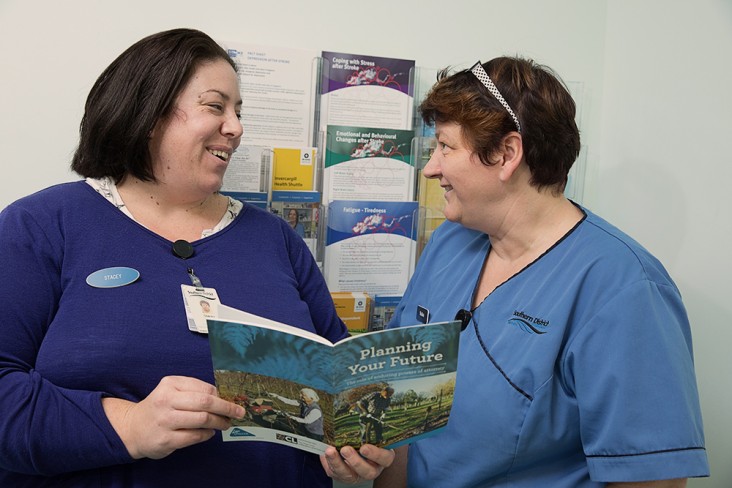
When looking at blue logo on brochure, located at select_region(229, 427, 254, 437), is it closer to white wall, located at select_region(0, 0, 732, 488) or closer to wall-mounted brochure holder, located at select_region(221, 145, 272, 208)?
wall-mounted brochure holder, located at select_region(221, 145, 272, 208)

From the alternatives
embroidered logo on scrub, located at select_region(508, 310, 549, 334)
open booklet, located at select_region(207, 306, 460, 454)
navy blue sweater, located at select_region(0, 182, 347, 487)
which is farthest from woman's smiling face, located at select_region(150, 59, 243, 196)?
embroidered logo on scrub, located at select_region(508, 310, 549, 334)

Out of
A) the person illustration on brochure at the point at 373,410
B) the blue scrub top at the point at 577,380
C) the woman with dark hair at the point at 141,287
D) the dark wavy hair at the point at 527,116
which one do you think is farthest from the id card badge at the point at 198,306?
the dark wavy hair at the point at 527,116

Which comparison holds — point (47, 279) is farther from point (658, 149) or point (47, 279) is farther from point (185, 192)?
point (658, 149)

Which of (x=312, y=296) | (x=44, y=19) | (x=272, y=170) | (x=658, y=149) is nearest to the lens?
(x=312, y=296)

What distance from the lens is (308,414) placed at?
98cm

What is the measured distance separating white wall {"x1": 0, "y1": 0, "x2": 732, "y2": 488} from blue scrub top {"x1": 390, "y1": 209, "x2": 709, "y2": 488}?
70cm

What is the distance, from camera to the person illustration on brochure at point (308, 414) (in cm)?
95

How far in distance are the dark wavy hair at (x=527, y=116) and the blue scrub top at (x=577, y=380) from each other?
0.16m

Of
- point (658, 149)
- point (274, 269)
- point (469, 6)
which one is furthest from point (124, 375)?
point (658, 149)

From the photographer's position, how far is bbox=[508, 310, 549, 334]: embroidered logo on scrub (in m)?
1.19

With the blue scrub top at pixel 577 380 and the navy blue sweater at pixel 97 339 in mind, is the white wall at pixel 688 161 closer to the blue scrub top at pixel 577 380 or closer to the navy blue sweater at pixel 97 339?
the blue scrub top at pixel 577 380

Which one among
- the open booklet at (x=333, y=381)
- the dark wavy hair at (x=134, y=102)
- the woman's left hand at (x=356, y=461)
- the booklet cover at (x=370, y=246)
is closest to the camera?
the open booklet at (x=333, y=381)

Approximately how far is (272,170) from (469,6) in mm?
854

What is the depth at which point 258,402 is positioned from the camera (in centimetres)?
98
